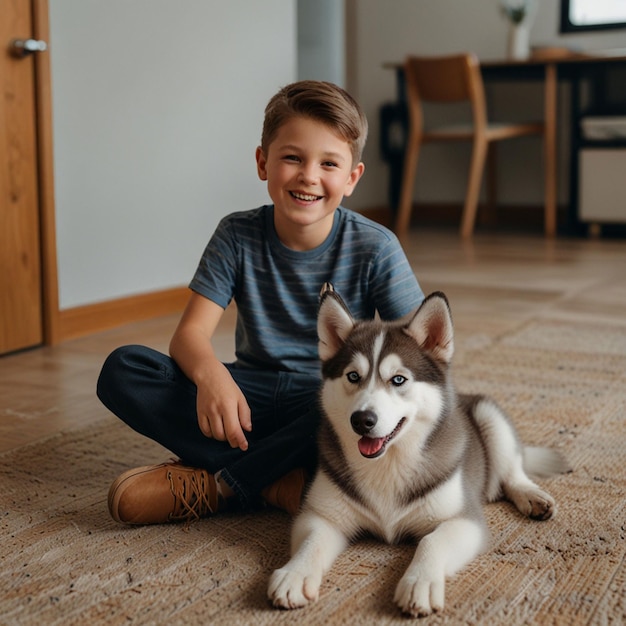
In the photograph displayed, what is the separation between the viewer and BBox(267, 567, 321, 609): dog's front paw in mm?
1197

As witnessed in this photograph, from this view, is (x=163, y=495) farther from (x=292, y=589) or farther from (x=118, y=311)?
Result: (x=118, y=311)

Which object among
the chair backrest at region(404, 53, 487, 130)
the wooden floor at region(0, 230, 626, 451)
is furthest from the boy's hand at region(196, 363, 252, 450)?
the chair backrest at region(404, 53, 487, 130)

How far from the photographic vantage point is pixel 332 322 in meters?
1.40

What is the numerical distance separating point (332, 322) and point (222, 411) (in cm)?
24

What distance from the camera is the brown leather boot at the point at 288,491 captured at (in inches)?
61.2

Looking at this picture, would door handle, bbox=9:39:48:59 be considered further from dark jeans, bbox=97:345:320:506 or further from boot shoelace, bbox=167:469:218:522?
boot shoelace, bbox=167:469:218:522

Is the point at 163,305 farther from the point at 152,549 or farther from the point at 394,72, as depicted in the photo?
the point at 394,72

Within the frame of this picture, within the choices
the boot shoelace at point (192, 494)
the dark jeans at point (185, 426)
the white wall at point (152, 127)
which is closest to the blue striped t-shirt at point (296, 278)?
the dark jeans at point (185, 426)

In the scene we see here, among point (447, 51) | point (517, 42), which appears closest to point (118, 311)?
point (517, 42)

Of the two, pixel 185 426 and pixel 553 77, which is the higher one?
pixel 553 77

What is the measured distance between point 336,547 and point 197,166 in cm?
237

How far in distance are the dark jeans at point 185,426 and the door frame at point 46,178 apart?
1.31 metres

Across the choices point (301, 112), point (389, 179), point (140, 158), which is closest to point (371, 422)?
point (301, 112)

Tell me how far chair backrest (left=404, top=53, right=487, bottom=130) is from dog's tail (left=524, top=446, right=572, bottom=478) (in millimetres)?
3952
